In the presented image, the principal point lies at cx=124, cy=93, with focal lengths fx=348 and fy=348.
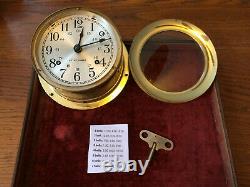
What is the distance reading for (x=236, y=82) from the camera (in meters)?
1.45

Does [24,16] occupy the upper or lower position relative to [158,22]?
upper

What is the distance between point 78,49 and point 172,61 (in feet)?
1.30

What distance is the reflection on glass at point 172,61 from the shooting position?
1374 mm

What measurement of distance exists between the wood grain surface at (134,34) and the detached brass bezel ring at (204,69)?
0.41ft

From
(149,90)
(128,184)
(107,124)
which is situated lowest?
(128,184)

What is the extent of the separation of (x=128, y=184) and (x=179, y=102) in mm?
364

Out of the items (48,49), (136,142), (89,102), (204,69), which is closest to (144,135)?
(136,142)

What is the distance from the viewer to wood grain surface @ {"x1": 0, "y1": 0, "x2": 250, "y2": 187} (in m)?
1.35

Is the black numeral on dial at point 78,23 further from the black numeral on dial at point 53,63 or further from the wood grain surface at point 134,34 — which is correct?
the wood grain surface at point 134,34

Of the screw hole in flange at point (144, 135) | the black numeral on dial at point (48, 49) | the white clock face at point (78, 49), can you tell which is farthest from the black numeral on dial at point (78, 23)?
the screw hole in flange at point (144, 135)

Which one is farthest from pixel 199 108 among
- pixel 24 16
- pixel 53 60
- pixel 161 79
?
pixel 24 16

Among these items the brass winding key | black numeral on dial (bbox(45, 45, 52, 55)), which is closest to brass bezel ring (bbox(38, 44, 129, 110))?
black numeral on dial (bbox(45, 45, 52, 55))

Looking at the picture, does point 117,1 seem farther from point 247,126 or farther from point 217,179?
point 217,179

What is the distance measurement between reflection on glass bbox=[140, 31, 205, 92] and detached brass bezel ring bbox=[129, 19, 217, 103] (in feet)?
0.06
